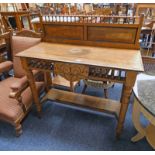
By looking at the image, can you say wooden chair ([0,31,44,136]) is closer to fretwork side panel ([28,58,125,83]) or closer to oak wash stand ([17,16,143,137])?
oak wash stand ([17,16,143,137])

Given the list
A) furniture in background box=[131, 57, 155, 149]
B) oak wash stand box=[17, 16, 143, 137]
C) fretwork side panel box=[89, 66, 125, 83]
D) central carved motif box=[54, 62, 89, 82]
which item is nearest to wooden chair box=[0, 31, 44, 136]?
oak wash stand box=[17, 16, 143, 137]

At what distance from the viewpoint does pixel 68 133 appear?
161cm

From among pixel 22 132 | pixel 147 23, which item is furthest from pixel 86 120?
pixel 147 23

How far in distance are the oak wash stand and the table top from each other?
0.10m

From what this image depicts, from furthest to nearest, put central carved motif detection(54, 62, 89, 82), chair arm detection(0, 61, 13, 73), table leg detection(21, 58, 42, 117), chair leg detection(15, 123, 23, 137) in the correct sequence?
1. chair arm detection(0, 61, 13, 73)
2. chair leg detection(15, 123, 23, 137)
3. table leg detection(21, 58, 42, 117)
4. central carved motif detection(54, 62, 89, 82)

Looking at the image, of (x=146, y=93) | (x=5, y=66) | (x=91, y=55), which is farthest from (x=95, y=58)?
(x=5, y=66)

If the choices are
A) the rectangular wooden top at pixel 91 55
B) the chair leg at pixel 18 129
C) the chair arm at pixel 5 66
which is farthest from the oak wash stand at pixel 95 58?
the chair arm at pixel 5 66

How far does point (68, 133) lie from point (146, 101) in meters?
0.90

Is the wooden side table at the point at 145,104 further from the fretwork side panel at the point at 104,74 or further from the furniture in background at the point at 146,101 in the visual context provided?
the fretwork side panel at the point at 104,74

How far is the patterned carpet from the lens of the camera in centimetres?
148

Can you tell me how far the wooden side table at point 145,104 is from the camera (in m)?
1.07

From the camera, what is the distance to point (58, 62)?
1.22 m

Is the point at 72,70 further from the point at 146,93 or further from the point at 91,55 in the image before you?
the point at 146,93

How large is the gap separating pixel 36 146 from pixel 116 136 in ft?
2.69
